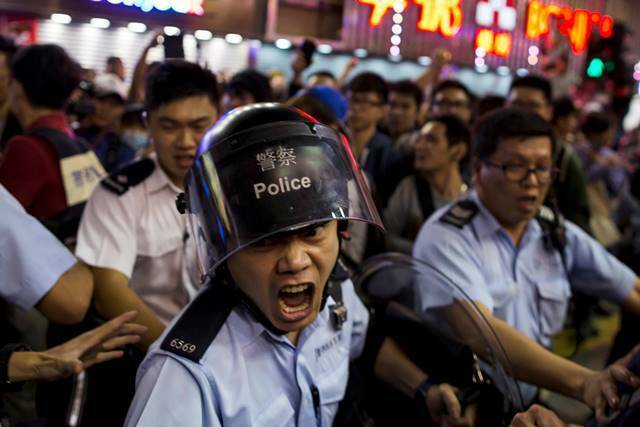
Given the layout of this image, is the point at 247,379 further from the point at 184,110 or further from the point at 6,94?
the point at 6,94

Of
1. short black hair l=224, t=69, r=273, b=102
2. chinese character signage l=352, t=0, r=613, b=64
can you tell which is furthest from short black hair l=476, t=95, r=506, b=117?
chinese character signage l=352, t=0, r=613, b=64

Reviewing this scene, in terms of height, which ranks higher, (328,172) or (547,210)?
(328,172)

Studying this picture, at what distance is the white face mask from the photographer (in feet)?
12.8

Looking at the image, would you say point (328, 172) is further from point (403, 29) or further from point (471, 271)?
point (403, 29)

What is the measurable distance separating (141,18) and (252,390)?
23.8 feet

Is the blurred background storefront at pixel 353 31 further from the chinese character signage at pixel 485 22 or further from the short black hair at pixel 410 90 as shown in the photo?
the short black hair at pixel 410 90

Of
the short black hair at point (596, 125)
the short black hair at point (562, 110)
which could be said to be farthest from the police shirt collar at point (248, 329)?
the short black hair at point (596, 125)

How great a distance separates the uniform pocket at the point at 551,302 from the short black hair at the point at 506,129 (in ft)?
1.61

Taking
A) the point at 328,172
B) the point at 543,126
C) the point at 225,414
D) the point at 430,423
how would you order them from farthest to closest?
the point at 543,126, the point at 430,423, the point at 328,172, the point at 225,414

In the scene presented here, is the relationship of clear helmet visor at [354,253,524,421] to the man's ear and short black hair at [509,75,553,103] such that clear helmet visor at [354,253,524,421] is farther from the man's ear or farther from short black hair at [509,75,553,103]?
short black hair at [509,75,553,103]

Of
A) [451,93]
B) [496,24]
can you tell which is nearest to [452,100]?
[451,93]

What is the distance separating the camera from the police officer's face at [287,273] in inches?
50.8

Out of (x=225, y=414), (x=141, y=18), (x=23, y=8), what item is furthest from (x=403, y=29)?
(x=225, y=414)

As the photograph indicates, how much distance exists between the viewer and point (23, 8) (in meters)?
7.22
